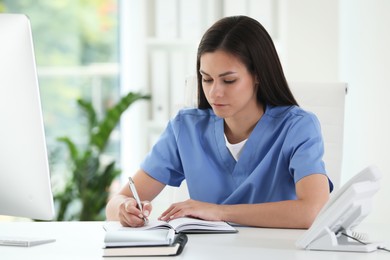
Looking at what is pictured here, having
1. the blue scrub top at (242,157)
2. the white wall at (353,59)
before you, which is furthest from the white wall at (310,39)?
the blue scrub top at (242,157)

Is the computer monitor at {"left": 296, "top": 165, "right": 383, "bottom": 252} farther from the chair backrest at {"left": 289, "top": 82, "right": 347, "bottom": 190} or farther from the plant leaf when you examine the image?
the plant leaf

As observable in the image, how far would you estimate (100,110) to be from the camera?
4891mm

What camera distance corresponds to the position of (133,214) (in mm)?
1755

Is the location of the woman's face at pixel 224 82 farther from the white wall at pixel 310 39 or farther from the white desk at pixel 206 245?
the white wall at pixel 310 39

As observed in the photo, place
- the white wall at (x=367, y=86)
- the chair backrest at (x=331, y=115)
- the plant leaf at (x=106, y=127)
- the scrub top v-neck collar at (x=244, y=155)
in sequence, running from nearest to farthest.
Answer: the scrub top v-neck collar at (x=244, y=155), the chair backrest at (x=331, y=115), the white wall at (x=367, y=86), the plant leaf at (x=106, y=127)

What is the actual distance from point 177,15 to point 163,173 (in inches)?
70.4

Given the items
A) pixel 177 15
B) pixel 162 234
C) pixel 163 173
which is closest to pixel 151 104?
pixel 177 15

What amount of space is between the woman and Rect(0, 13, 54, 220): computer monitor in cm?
30

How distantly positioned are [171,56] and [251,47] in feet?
5.94

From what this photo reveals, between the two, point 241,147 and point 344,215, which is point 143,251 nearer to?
point 344,215

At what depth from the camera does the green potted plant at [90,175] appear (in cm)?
401

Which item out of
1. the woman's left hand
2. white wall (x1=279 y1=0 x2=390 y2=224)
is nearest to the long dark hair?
the woman's left hand

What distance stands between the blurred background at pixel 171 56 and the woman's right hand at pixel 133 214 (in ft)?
2.09

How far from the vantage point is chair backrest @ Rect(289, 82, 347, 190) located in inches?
88.4
